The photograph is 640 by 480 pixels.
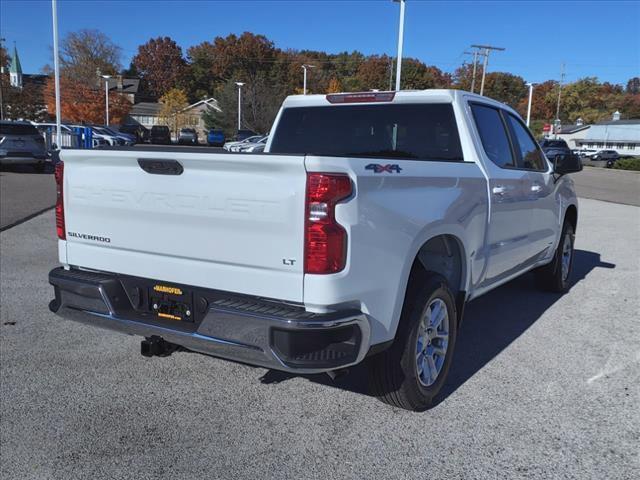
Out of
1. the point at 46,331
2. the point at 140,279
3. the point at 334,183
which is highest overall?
the point at 334,183

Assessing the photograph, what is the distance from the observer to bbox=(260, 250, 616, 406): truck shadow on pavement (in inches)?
163

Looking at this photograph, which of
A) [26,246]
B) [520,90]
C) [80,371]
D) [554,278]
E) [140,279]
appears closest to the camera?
[140,279]

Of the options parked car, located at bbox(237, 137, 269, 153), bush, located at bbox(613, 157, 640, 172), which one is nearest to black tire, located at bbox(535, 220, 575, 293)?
parked car, located at bbox(237, 137, 269, 153)

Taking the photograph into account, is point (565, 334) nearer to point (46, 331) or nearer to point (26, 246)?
point (46, 331)

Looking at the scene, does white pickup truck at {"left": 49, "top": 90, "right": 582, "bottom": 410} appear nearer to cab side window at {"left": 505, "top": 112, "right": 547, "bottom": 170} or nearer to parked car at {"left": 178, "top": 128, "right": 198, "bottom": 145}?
cab side window at {"left": 505, "top": 112, "right": 547, "bottom": 170}

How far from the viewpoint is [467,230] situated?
3.86 m

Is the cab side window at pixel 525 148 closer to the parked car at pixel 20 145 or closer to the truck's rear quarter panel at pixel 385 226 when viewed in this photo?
the truck's rear quarter panel at pixel 385 226

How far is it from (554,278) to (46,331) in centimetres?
537

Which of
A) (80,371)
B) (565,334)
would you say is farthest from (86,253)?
(565,334)

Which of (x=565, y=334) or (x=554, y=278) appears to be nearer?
(x=565, y=334)

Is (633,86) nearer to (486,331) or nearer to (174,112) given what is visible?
(174,112)

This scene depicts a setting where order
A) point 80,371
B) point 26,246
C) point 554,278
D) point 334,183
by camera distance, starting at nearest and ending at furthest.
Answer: point 334,183
point 80,371
point 554,278
point 26,246

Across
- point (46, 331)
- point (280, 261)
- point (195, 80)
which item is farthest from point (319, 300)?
point (195, 80)

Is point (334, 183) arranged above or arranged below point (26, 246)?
above
